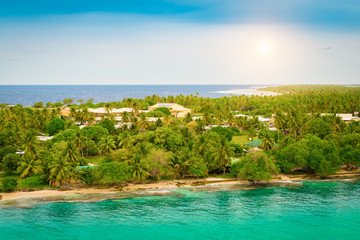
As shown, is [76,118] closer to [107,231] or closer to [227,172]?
[227,172]

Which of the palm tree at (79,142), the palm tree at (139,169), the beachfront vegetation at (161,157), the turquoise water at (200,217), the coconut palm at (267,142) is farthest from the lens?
the coconut palm at (267,142)

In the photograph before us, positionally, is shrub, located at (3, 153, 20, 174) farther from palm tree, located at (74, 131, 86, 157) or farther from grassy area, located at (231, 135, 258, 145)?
grassy area, located at (231, 135, 258, 145)

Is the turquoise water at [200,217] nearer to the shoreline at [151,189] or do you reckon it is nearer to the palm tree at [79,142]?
the shoreline at [151,189]

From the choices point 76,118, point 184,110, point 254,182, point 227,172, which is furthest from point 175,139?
point 184,110

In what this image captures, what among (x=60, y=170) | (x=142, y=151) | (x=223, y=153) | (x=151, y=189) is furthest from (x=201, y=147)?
(x=60, y=170)

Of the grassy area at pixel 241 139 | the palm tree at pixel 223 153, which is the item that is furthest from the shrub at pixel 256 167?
the grassy area at pixel 241 139
